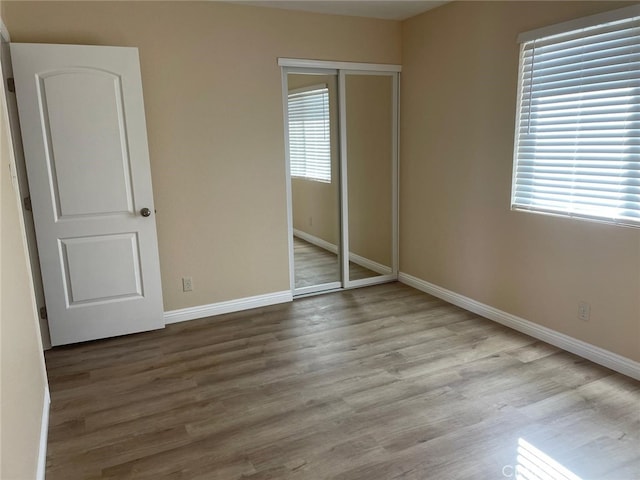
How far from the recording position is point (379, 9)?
3920 mm

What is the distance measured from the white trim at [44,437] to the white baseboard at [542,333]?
3.11 m

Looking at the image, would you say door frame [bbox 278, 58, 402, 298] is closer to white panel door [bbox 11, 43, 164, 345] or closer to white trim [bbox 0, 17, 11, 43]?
white panel door [bbox 11, 43, 164, 345]

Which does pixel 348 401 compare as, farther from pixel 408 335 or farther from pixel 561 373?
pixel 561 373

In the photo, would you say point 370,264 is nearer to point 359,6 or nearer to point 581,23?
point 359,6

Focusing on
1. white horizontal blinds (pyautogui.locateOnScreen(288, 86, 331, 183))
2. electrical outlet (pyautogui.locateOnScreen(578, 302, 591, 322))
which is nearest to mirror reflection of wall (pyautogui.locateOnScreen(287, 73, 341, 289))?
white horizontal blinds (pyautogui.locateOnScreen(288, 86, 331, 183))

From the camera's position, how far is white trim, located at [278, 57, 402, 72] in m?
3.87

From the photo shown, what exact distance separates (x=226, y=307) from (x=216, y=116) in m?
1.61

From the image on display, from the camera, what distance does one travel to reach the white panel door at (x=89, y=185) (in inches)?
120

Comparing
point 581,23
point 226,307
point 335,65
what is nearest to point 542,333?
point 581,23

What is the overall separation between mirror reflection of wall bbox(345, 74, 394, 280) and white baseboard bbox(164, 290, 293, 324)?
2.72 feet

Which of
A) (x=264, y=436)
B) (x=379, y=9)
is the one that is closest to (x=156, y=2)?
(x=379, y=9)

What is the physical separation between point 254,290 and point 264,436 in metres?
1.91

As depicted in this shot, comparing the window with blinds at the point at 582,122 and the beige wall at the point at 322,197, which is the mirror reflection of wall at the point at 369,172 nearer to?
the beige wall at the point at 322,197

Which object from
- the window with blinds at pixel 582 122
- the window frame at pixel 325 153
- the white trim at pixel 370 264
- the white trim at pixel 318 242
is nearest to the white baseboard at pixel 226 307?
the white trim at pixel 318 242
